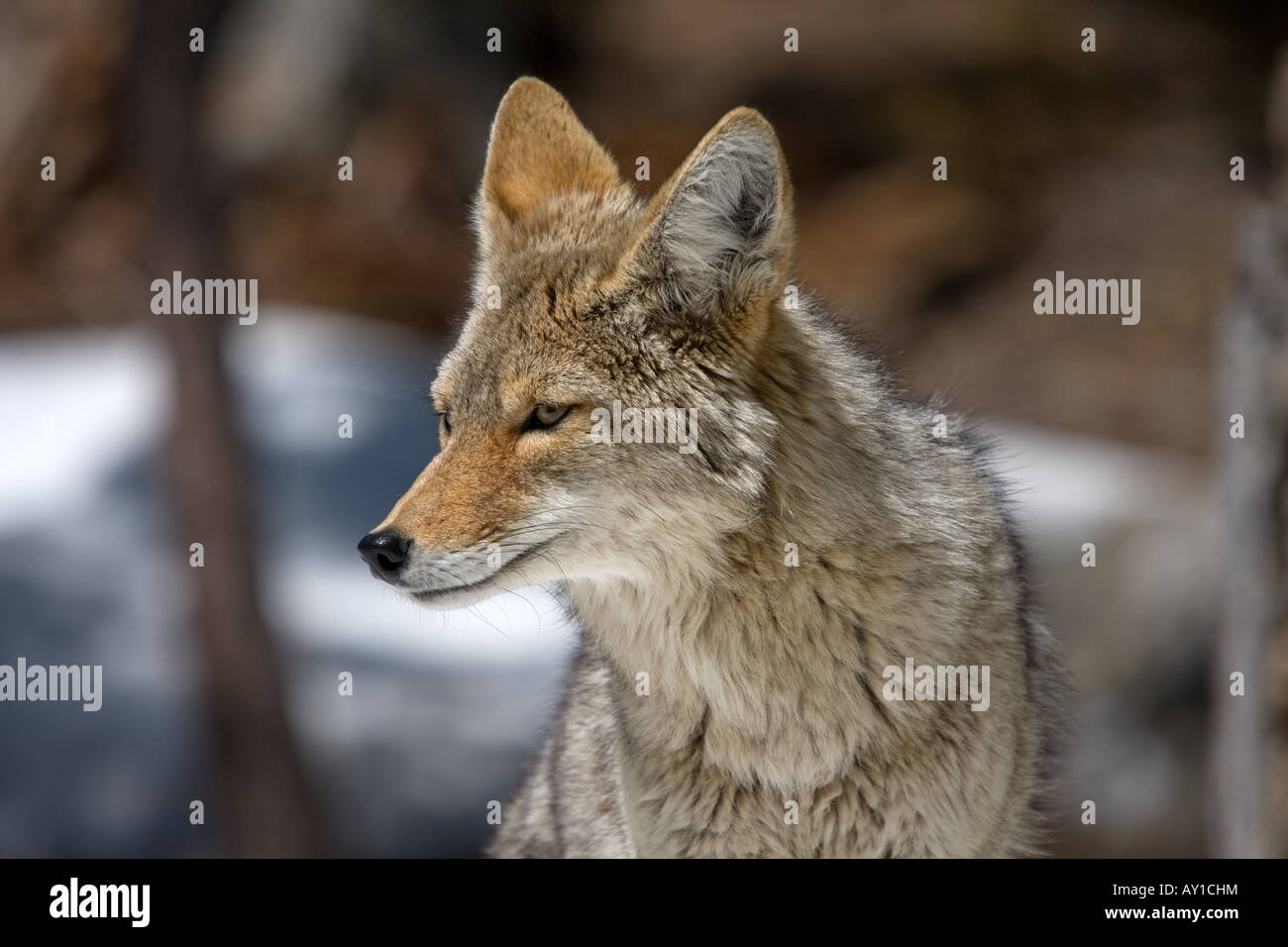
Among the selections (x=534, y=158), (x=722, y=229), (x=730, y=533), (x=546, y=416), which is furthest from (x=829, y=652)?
(x=534, y=158)

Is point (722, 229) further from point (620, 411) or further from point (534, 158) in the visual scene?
point (534, 158)

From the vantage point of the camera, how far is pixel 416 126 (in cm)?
1769

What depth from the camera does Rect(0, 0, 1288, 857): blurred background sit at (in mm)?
10688

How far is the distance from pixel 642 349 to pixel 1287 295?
5631 millimetres

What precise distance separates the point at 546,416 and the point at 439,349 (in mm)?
5843

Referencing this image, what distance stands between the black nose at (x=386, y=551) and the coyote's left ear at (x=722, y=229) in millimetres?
1047

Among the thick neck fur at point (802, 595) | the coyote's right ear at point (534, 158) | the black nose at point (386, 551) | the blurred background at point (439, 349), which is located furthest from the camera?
the blurred background at point (439, 349)

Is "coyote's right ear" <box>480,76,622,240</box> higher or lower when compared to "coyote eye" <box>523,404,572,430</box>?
higher

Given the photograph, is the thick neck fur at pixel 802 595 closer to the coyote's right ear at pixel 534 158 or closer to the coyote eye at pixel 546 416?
the coyote eye at pixel 546 416

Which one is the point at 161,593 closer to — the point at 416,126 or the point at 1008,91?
the point at 416,126

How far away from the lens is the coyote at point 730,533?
13.5 ft

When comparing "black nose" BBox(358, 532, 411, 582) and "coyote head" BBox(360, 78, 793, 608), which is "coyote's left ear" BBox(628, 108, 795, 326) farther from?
"black nose" BBox(358, 532, 411, 582)

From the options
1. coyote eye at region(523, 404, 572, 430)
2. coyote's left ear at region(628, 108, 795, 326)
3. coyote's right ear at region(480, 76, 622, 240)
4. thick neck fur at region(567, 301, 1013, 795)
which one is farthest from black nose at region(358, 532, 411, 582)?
coyote's right ear at region(480, 76, 622, 240)

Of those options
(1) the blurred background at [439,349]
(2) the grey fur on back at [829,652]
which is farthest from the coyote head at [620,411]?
(1) the blurred background at [439,349]
